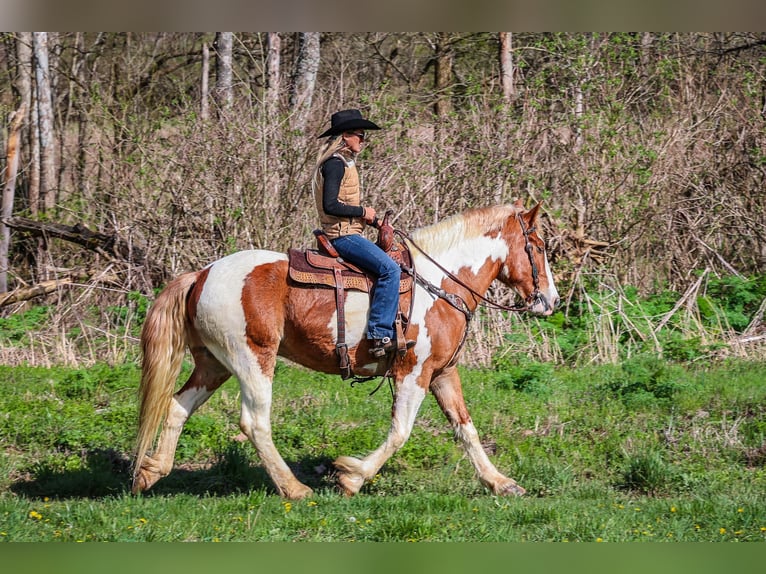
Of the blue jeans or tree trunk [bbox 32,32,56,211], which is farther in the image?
tree trunk [bbox 32,32,56,211]

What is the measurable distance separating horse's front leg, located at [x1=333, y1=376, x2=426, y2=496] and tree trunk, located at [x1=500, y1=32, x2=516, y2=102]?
28.2 feet

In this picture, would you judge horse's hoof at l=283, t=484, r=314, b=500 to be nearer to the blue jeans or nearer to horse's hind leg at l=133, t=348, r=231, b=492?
horse's hind leg at l=133, t=348, r=231, b=492

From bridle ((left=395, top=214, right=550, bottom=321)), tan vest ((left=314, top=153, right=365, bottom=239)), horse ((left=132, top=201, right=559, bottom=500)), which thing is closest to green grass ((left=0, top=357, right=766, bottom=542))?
horse ((left=132, top=201, right=559, bottom=500))

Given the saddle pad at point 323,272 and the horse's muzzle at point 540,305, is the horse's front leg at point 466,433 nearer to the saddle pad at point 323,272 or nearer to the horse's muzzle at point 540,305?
the horse's muzzle at point 540,305

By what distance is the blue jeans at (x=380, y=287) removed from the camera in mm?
7055

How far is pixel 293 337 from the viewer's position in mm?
7262

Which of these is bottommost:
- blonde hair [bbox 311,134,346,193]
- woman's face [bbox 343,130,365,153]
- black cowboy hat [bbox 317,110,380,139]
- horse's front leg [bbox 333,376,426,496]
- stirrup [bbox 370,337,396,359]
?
horse's front leg [bbox 333,376,426,496]

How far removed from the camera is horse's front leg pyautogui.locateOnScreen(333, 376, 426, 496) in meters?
7.16

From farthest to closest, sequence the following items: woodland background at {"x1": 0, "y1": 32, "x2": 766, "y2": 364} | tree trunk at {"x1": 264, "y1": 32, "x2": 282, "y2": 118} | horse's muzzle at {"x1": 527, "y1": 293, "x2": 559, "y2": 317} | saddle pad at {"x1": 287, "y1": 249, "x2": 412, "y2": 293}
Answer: tree trunk at {"x1": 264, "y1": 32, "x2": 282, "y2": 118}
woodland background at {"x1": 0, "y1": 32, "x2": 766, "y2": 364}
horse's muzzle at {"x1": 527, "y1": 293, "x2": 559, "y2": 317}
saddle pad at {"x1": 287, "y1": 249, "x2": 412, "y2": 293}

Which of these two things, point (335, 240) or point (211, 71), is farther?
point (211, 71)

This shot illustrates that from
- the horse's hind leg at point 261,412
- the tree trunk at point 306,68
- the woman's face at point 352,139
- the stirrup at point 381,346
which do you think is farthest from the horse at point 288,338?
the tree trunk at point 306,68

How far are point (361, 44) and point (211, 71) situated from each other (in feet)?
15.9
